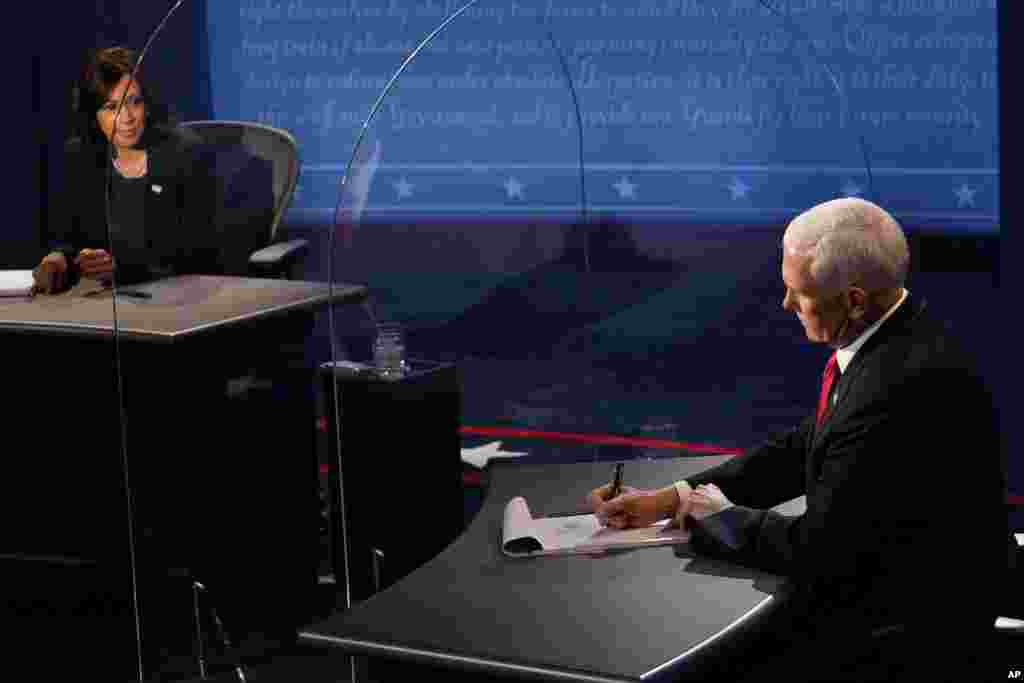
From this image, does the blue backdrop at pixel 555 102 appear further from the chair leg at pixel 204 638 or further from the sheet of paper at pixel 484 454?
the chair leg at pixel 204 638

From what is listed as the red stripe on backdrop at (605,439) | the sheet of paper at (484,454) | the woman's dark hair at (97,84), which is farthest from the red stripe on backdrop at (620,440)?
the woman's dark hair at (97,84)

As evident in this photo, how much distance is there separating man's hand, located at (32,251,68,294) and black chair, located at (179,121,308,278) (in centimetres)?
63

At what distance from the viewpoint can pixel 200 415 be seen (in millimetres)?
4250

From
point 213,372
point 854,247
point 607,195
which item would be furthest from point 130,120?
point 854,247

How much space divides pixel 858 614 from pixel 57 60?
464cm

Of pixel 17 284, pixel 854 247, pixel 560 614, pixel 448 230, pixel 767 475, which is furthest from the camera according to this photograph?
pixel 17 284

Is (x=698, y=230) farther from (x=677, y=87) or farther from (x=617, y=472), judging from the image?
(x=617, y=472)

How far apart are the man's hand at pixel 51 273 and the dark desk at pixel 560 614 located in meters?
1.89

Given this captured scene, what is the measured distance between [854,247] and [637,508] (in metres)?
0.58

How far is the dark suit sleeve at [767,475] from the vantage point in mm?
3131

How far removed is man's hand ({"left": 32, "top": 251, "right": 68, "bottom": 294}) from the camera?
445 cm

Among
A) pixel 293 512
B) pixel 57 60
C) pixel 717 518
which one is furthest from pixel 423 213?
pixel 57 60

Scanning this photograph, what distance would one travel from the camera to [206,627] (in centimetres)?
423

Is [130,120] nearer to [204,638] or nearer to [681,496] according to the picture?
[204,638]
